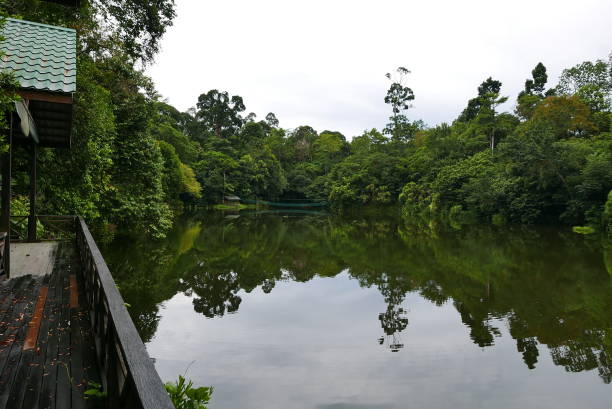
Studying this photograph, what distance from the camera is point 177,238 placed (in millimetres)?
16688

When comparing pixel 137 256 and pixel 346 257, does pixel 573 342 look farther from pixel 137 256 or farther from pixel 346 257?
pixel 137 256

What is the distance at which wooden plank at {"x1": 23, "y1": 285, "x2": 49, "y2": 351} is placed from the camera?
2966 mm

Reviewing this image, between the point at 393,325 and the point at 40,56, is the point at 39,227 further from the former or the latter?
the point at 393,325

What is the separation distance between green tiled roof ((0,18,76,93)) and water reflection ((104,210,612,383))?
4.25 m

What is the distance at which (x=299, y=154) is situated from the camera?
54938 mm

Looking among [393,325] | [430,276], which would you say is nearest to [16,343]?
[393,325]

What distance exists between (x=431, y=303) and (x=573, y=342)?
9.07ft

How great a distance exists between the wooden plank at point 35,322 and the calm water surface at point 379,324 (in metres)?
1.86

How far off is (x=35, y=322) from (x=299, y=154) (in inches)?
2055

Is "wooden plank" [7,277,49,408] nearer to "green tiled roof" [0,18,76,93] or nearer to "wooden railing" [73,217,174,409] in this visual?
"wooden railing" [73,217,174,409]

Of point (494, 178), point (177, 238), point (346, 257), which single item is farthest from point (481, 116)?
point (177, 238)

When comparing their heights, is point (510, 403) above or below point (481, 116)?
below

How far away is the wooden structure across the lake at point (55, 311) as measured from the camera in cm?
185

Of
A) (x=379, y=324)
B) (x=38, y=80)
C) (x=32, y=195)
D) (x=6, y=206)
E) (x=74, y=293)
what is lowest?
(x=379, y=324)
